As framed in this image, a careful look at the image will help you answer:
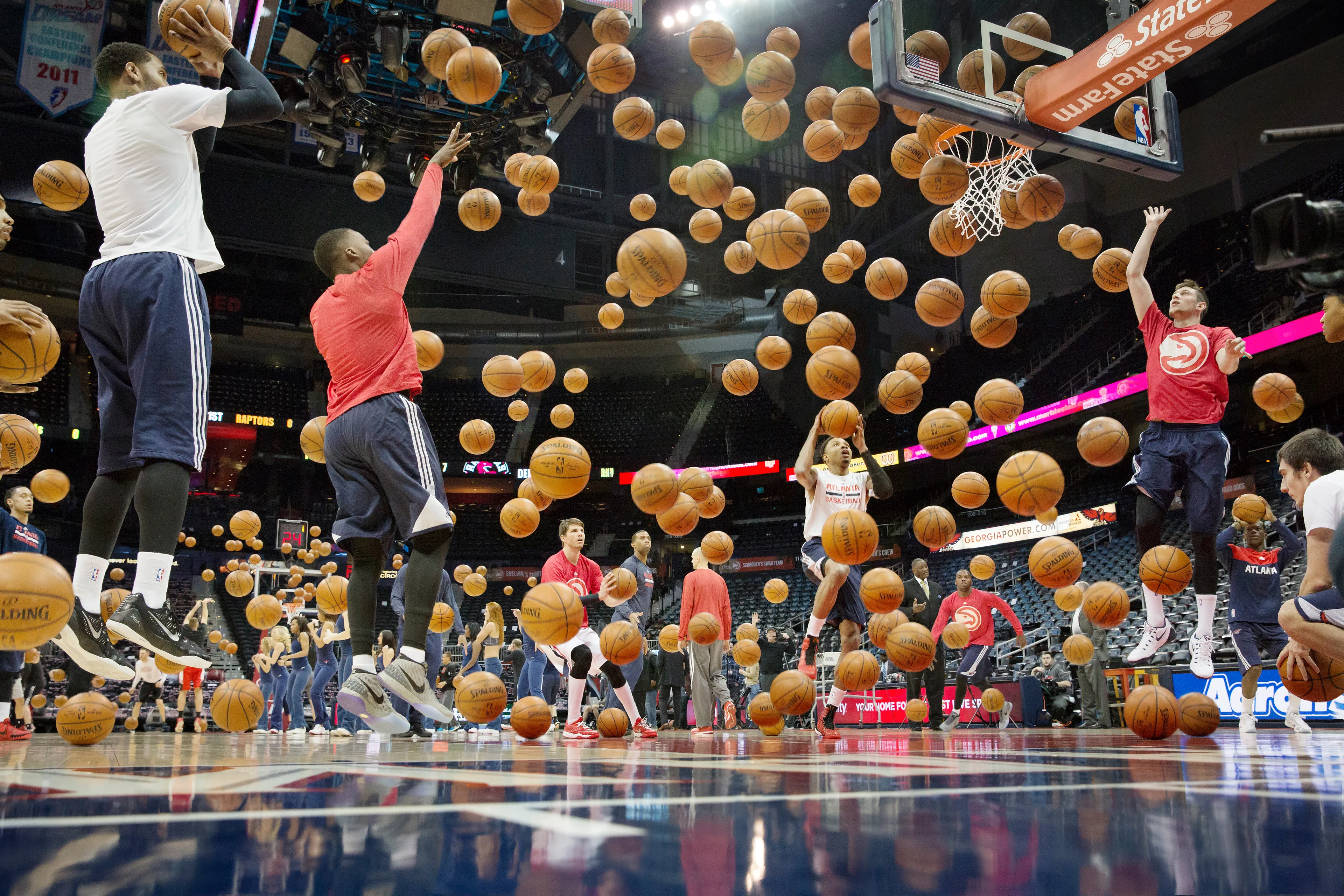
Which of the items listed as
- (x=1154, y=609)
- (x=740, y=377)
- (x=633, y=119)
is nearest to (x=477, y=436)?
(x=740, y=377)

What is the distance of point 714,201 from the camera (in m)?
7.02

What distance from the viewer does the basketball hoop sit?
7207mm

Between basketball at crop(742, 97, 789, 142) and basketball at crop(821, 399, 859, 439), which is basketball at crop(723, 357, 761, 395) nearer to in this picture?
basketball at crop(821, 399, 859, 439)

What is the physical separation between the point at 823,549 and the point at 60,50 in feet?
34.9

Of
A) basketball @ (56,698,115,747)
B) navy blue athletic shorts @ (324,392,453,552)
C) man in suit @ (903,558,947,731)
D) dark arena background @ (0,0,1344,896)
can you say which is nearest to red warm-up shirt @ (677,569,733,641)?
dark arena background @ (0,0,1344,896)

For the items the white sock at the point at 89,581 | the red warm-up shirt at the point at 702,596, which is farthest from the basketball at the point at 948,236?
the white sock at the point at 89,581

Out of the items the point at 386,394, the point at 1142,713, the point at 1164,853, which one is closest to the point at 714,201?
the point at 386,394

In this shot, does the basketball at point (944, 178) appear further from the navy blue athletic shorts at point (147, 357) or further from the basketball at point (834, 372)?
the navy blue athletic shorts at point (147, 357)

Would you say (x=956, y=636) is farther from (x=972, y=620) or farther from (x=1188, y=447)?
(x=1188, y=447)

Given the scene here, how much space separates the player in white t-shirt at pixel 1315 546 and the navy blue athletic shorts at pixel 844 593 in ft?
9.03

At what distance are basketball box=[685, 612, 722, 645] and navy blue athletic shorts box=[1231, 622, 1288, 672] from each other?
3.73 m

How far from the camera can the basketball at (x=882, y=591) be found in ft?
20.1

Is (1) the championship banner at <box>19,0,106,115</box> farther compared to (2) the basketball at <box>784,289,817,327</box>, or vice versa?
(1) the championship banner at <box>19,0,106,115</box>

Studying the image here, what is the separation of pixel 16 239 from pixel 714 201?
17.4m
